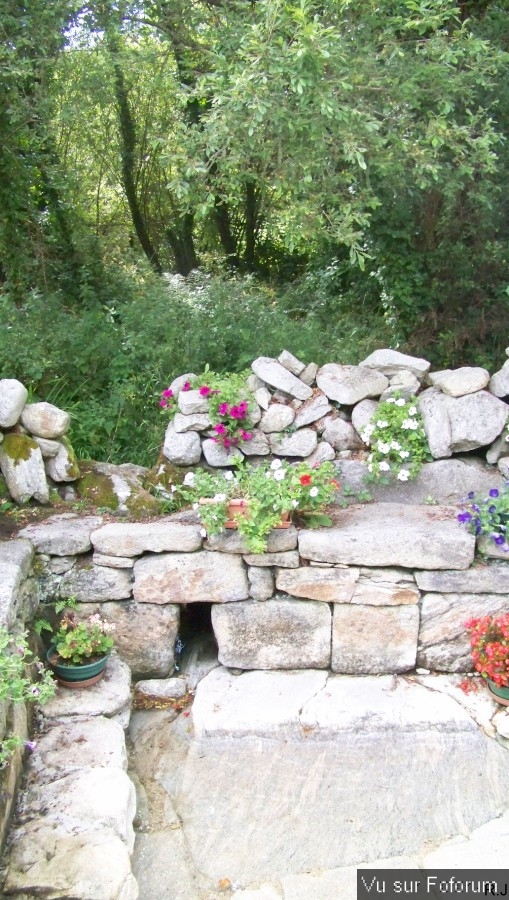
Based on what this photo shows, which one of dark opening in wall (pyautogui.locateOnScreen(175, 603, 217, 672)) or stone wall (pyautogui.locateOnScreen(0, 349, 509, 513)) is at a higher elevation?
stone wall (pyautogui.locateOnScreen(0, 349, 509, 513))

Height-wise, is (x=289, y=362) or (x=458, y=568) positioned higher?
(x=289, y=362)

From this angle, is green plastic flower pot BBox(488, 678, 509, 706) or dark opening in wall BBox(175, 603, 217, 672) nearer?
green plastic flower pot BBox(488, 678, 509, 706)

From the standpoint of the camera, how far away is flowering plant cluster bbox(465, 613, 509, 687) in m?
3.43

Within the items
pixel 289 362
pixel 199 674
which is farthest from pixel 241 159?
pixel 199 674

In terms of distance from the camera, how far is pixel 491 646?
3.47 meters

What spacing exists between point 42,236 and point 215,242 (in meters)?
2.65

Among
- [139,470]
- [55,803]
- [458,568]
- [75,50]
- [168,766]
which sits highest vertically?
[75,50]

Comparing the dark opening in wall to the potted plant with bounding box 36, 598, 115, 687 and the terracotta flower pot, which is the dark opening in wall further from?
the terracotta flower pot

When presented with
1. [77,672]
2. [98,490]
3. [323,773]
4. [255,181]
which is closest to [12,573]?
[77,672]

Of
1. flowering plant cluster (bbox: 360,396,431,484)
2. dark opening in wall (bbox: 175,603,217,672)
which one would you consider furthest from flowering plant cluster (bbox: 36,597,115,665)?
flowering plant cluster (bbox: 360,396,431,484)

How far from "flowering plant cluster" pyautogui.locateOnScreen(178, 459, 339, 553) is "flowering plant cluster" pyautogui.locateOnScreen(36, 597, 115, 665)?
717mm

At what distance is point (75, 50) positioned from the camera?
16.6ft

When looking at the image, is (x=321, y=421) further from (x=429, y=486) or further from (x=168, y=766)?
(x=168, y=766)

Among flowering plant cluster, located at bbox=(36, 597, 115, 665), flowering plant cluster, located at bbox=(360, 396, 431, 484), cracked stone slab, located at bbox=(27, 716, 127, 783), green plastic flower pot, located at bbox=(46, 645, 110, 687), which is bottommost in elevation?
cracked stone slab, located at bbox=(27, 716, 127, 783)
